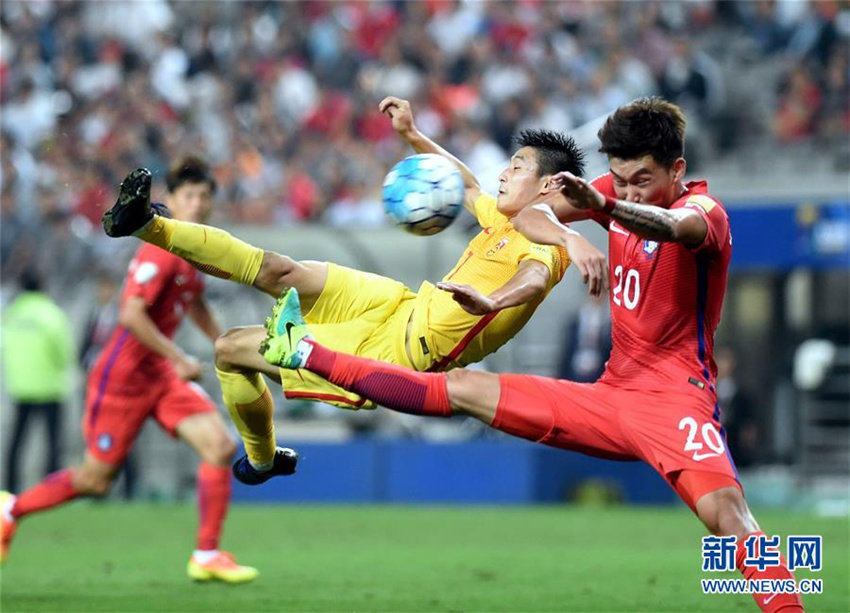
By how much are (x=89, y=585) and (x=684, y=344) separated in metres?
4.63

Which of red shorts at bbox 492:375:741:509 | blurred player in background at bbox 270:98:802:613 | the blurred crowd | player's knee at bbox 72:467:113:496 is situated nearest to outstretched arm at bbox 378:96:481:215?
blurred player in background at bbox 270:98:802:613

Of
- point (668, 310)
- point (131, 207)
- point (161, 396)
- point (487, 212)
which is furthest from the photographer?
point (161, 396)

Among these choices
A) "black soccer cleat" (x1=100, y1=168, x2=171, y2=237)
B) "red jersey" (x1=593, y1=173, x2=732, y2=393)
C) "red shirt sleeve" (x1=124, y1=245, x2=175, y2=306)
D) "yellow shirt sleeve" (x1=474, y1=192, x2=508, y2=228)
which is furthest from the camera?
"red shirt sleeve" (x1=124, y1=245, x2=175, y2=306)

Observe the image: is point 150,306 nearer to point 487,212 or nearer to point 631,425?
point 487,212

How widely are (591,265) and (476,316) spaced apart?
148 centimetres

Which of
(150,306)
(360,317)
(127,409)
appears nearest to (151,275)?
(150,306)

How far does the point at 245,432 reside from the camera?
8.14 meters

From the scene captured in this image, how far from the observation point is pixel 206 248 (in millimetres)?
7500

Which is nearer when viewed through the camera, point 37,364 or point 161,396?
point 161,396

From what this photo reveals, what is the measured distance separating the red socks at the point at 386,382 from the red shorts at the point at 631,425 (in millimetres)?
323

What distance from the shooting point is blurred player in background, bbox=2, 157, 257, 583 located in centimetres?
984

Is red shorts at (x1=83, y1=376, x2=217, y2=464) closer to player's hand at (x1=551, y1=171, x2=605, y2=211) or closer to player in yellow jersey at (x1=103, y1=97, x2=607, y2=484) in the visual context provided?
player in yellow jersey at (x1=103, y1=97, x2=607, y2=484)

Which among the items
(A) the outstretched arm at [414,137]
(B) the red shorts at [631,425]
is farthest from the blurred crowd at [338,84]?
(B) the red shorts at [631,425]

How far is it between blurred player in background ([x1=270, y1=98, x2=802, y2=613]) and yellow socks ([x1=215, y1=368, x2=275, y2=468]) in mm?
1176
